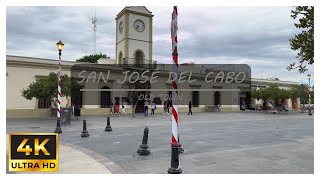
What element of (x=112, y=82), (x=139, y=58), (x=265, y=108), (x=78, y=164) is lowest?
(x=265, y=108)

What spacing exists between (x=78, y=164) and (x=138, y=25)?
82.4 ft

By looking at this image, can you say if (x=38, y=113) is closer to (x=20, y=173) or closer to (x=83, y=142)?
(x=83, y=142)

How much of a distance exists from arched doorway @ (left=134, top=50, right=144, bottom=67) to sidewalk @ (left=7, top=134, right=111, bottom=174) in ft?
72.0

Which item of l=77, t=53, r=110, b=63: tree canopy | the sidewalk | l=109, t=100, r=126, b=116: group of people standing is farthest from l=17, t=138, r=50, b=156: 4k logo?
l=77, t=53, r=110, b=63: tree canopy

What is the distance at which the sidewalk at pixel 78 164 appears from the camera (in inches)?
240

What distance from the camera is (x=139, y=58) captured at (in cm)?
3042

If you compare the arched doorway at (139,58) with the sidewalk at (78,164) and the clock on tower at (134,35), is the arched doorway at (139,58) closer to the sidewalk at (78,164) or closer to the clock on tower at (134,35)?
the clock on tower at (134,35)

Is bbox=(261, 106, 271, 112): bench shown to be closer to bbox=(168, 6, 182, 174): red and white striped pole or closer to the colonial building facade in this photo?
the colonial building facade

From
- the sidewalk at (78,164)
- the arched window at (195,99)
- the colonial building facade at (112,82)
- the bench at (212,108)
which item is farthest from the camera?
the bench at (212,108)

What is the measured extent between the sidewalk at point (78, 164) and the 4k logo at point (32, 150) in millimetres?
658

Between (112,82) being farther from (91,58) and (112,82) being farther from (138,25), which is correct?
(91,58)

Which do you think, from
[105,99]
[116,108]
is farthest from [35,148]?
[105,99]

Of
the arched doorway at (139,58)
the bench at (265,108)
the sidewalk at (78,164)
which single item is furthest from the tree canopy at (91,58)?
the sidewalk at (78,164)

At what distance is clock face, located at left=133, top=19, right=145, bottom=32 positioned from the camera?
29.6 m
